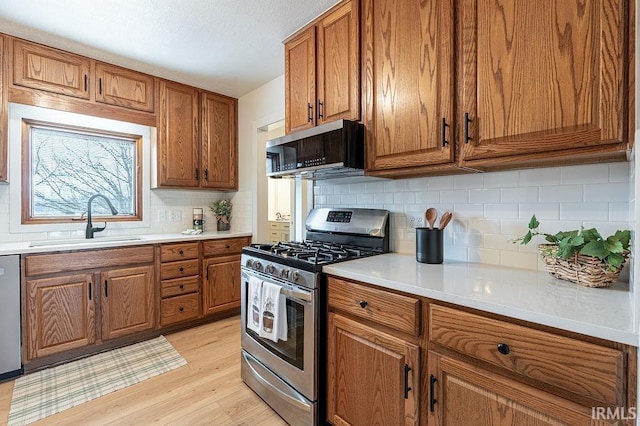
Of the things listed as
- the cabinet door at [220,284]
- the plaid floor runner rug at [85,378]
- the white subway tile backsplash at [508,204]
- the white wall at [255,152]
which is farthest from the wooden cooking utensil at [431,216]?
the cabinet door at [220,284]

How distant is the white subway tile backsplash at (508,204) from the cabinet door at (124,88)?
2.49 metres

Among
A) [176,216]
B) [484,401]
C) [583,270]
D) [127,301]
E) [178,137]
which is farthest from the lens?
[176,216]

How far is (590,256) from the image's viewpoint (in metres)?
1.07

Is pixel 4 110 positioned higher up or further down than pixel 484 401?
higher up

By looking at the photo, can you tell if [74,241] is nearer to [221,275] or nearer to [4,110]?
[4,110]

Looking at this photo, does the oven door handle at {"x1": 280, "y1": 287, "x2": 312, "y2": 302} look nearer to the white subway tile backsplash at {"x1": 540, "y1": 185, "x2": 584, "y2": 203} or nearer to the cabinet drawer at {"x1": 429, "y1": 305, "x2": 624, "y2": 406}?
the cabinet drawer at {"x1": 429, "y1": 305, "x2": 624, "y2": 406}

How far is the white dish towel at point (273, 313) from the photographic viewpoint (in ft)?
5.34

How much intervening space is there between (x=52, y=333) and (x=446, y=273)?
9.04 feet

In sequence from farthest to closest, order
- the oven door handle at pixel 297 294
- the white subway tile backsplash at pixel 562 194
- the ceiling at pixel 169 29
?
the ceiling at pixel 169 29, the oven door handle at pixel 297 294, the white subway tile backsplash at pixel 562 194

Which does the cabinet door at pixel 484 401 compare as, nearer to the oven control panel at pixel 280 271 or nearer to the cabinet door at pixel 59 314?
the oven control panel at pixel 280 271

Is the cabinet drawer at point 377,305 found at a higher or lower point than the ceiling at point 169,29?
lower

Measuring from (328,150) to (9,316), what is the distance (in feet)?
7.95

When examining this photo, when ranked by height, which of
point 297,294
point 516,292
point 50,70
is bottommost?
point 297,294

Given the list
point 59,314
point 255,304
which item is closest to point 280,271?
point 255,304
